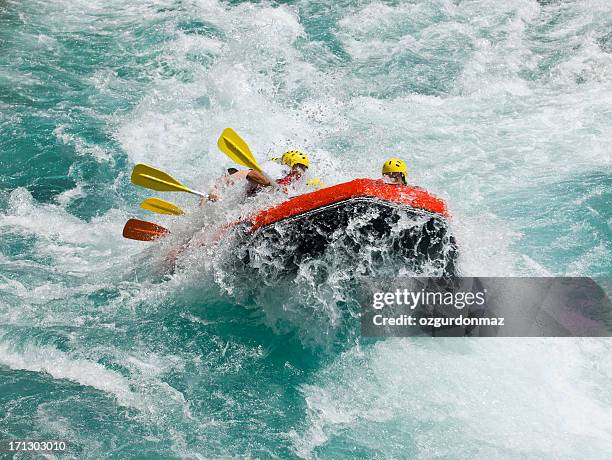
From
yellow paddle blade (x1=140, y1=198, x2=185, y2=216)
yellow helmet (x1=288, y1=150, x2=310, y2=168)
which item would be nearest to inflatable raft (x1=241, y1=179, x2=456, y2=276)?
yellow helmet (x1=288, y1=150, x2=310, y2=168)

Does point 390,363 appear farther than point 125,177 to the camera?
No

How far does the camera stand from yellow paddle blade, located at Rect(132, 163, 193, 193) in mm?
7395

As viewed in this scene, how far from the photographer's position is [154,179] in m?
7.44

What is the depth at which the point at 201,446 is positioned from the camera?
5.37 metres

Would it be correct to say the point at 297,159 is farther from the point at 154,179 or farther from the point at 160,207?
the point at 160,207

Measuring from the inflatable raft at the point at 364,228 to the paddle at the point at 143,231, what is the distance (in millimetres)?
1893

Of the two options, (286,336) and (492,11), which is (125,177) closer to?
(286,336)

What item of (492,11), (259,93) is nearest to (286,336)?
(259,93)

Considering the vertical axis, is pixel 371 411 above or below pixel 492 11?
below

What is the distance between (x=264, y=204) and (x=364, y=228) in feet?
3.85

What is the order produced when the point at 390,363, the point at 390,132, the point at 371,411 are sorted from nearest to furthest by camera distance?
the point at 371,411, the point at 390,363, the point at 390,132

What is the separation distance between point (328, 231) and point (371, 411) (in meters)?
1.57
